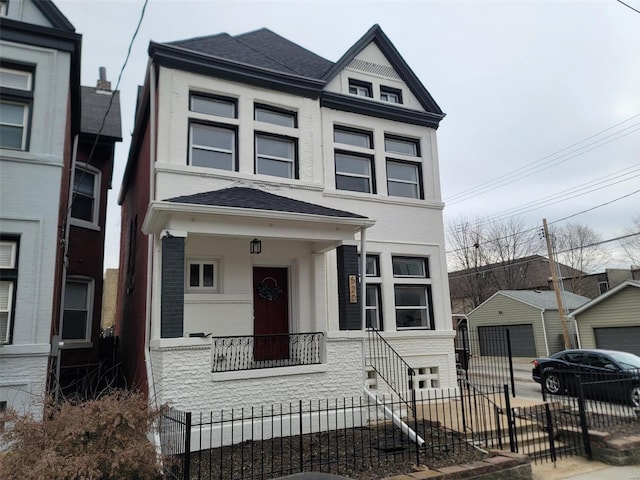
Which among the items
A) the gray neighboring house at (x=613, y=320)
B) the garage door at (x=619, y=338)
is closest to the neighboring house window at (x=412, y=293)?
the gray neighboring house at (x=613, y=320)

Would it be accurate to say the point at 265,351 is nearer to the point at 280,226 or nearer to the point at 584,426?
the point at 280,226

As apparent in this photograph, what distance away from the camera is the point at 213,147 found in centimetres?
998

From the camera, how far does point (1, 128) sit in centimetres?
912

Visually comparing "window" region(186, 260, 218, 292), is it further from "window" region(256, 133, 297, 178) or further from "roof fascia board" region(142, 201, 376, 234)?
"window" region(256, 133, 297, 178)

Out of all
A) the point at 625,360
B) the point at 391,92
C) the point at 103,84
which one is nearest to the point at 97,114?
the point at 103,84

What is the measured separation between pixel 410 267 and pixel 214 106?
6.37m

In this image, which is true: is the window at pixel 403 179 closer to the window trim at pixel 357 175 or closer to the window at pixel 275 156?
the window trim at pixel 357 175

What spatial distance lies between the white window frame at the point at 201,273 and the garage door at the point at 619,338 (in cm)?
2019

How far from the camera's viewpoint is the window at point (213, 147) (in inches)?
386

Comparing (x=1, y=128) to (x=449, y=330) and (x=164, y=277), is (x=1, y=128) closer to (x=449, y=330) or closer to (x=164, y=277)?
(x=164, y=277)

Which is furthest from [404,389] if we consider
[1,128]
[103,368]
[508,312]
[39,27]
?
[508,312]

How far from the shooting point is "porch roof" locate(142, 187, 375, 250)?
26.0 feet

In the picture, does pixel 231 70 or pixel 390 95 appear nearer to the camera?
pixel 231 70

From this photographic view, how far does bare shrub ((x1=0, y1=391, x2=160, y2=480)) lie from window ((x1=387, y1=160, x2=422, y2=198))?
29.2 feet
